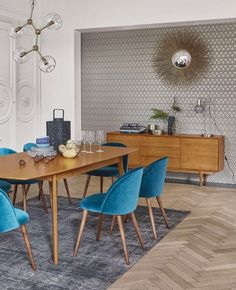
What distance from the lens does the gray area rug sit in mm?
3084

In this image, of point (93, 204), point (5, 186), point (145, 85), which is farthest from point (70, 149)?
point (145, 85)

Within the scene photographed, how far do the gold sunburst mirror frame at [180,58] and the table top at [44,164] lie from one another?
2589 millimetres

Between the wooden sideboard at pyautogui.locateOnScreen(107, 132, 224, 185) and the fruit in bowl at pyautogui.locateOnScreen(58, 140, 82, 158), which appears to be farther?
the wooden sideboard at pyautogui.locateOnScreen(107, 132, 224, 185)

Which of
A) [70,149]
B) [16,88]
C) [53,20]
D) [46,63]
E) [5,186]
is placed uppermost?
[53,20]

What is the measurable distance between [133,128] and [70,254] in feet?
11.3

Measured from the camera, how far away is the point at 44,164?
3699mm

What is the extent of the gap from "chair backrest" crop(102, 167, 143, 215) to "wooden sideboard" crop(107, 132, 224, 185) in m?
2.90

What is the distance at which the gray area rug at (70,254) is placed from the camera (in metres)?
3.08

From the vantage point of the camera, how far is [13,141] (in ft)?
21.6

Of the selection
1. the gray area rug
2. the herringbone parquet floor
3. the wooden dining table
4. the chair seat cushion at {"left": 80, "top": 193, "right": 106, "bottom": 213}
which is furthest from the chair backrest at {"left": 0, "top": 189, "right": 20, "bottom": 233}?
the herringbone parquet floor

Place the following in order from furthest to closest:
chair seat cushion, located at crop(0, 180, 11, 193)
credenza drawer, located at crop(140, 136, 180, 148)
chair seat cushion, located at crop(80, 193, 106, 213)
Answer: credenza drawer, located at crop(140, 136, 180, 148) < chair seat cushion, located at crop(0, 180, 11, 193) < chair seat cushion, located at crop(80, 193, 106, 213)

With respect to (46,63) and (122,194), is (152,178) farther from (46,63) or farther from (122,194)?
(46,63)

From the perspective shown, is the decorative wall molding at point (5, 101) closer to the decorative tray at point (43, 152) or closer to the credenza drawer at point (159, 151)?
the credenza drawer at point (159, 151)

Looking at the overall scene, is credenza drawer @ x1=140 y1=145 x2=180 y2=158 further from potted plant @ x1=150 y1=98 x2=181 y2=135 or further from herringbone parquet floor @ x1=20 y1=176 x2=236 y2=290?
herringbone parquet floor @ x1=20 y1=176 x2=236 y2=290
